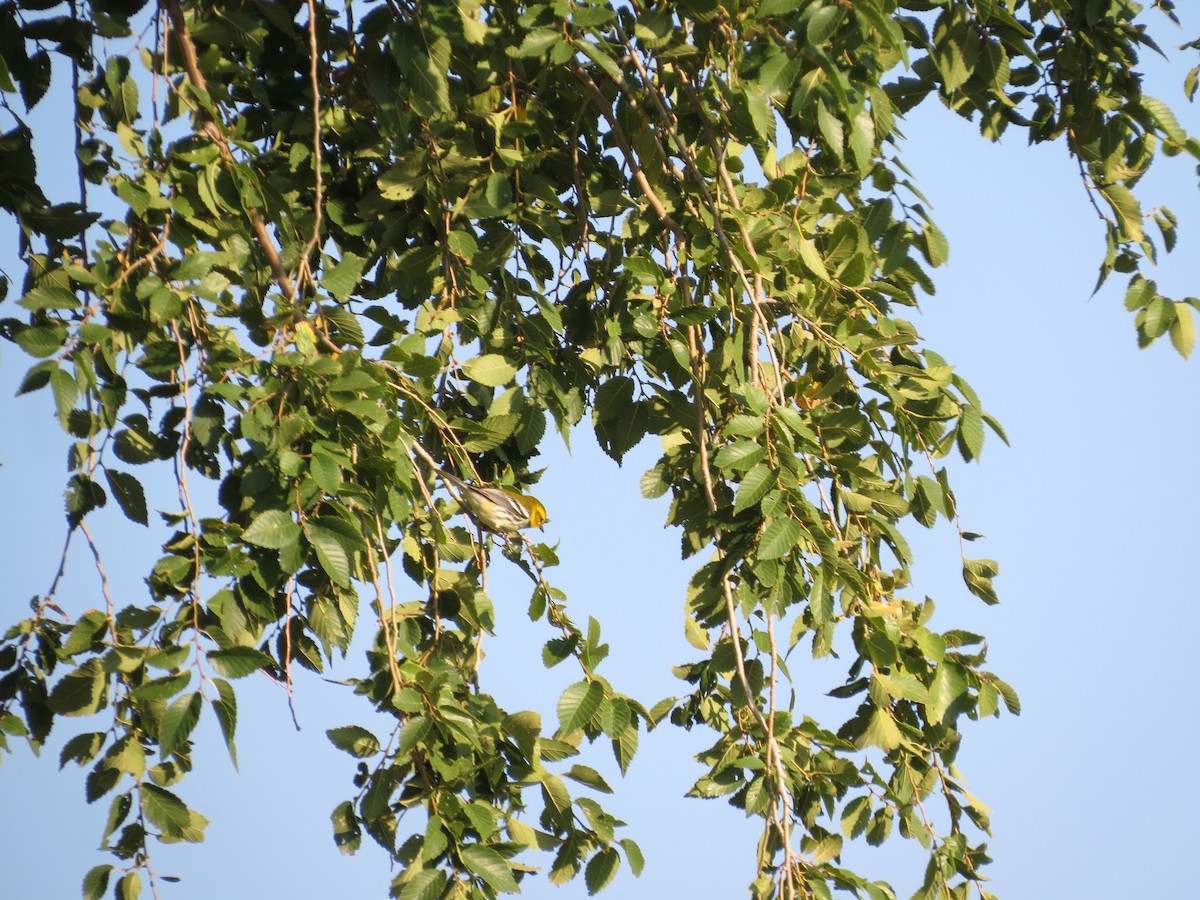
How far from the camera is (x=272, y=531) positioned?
143 centimetres

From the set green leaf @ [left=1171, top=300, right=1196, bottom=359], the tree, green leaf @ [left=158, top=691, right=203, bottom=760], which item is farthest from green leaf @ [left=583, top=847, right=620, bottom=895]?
green leaf @ [left=1171, top=300, right=1196, bottom=359]

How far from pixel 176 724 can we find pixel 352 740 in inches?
10.4

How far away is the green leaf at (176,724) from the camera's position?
1.33m

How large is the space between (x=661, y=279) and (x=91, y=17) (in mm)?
825

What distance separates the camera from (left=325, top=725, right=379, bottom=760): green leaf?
1.55m

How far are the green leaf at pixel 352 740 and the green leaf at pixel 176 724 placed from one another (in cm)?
23

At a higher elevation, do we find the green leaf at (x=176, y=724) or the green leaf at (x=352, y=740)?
the green leaf at (x=352, y=740)

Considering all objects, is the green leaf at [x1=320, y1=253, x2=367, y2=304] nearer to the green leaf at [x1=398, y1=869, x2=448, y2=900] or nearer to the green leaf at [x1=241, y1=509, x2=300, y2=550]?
the green leaf at [x1=241, y1=509, x2=300, y2=550]

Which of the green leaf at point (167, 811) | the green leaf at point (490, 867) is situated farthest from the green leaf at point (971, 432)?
the green leaf at point (167, 811)

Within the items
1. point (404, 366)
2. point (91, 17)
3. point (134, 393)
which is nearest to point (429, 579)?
point (404, 366)

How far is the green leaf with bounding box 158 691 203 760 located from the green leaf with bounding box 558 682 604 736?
46 centimetres

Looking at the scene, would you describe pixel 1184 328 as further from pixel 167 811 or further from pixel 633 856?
pixel 167 811

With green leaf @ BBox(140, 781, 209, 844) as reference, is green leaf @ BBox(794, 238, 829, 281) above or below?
above

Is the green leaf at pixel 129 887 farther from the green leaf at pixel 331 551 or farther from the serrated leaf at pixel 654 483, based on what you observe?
the serrated leaf at pixel 654 483
